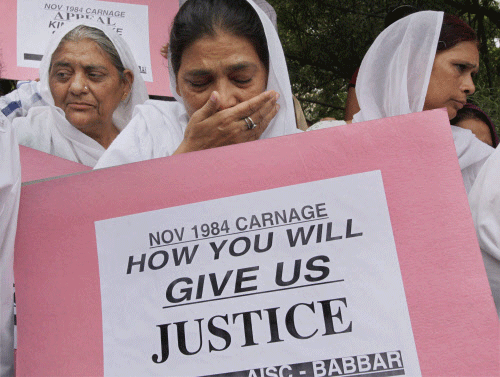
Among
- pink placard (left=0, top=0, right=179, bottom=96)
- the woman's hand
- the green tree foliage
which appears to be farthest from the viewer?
the green tree foliage

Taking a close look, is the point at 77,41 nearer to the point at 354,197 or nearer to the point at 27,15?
the point at 27,15

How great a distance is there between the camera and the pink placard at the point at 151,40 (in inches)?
113

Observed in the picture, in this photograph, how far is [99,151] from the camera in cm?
225

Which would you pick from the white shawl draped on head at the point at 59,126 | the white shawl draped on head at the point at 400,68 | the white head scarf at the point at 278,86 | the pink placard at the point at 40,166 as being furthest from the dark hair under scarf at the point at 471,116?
the pink placard at the point at 40,166

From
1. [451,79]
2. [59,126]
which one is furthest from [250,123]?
[59,126]

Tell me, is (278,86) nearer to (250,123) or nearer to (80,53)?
(250,123)

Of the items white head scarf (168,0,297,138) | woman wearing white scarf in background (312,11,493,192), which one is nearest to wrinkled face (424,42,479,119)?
woman wearing white scarf in background (312,11,493,192)

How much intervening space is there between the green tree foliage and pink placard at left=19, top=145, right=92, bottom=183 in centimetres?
266

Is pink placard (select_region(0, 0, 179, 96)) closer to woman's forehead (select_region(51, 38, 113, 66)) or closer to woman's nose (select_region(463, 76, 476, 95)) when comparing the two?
woman's forehead (select_region(51, 38, 113, 66))

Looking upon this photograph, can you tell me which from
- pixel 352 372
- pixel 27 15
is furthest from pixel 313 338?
pixel 27 15

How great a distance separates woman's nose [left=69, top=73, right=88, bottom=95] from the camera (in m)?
2.35

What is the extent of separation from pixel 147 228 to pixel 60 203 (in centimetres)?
21

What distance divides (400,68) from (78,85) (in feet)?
3.92

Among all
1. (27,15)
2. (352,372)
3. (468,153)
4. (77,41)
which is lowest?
(352,372)
